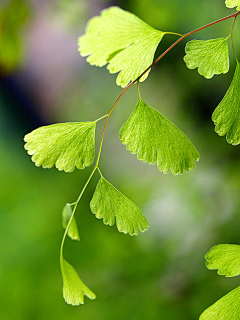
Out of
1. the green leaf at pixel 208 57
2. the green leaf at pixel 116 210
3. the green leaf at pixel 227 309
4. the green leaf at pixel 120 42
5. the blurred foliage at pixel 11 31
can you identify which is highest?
the blurred foliage at pixel 11 31

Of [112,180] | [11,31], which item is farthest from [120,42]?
[11,31]

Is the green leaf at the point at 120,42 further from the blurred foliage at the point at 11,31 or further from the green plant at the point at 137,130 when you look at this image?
the blurred foliage at the point at 11,31

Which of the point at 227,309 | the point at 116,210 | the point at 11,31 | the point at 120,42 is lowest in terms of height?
the point at 227,309

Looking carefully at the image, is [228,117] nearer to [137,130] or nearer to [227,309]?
[137,130]

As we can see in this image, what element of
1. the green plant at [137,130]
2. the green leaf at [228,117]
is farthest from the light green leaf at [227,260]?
the green leaf at [228,117]

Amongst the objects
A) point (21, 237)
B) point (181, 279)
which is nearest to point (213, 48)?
point (181, 279)

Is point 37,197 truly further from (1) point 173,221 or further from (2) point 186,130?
(2) point 186,130

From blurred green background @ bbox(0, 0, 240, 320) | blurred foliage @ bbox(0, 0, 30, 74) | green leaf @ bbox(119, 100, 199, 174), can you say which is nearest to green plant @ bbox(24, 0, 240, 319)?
green leaf @ bbox(119, 100, 199, 174)
